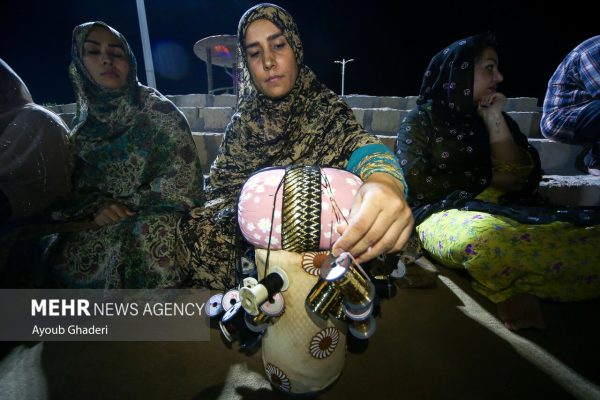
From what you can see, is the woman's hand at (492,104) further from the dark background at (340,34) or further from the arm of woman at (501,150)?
the dark background at (340,34)

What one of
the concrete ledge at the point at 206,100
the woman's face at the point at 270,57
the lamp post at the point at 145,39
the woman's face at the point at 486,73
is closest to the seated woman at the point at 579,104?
the woman's face at the point at 486,73

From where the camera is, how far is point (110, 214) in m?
1.62

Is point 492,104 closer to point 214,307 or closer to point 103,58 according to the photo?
point 214,307

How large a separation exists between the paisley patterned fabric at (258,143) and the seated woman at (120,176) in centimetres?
19

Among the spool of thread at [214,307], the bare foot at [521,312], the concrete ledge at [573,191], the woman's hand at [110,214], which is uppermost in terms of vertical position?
the woman's hand at [110,214]

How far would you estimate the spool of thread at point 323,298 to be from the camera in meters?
0.73

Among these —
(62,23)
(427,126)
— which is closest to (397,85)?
(62,23)

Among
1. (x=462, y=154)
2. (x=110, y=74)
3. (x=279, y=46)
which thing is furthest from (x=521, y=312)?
(x=110, y=74)

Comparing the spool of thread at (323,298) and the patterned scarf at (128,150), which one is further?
the patterned scarf at (128,150)

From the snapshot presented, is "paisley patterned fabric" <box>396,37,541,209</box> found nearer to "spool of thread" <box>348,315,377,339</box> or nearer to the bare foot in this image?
the bare foot

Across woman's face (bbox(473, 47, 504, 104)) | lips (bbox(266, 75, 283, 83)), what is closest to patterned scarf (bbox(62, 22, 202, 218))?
lips (bbox(266, 75, 283, 83))

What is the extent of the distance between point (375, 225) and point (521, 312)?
1189 millimetres

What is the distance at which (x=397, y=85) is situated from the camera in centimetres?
2867

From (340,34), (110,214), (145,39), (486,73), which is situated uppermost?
(340,34)
